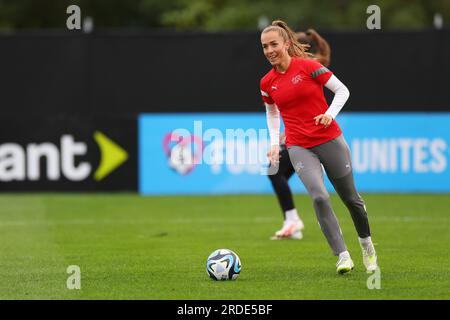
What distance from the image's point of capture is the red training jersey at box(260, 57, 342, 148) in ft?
31.4

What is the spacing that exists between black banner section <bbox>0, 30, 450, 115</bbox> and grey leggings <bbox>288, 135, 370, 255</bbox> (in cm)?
982

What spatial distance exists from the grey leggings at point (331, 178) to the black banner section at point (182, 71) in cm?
982

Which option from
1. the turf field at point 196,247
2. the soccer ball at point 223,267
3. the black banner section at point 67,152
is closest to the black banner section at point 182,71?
the black banner section at point 67,152

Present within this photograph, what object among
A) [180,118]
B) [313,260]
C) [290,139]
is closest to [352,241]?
[313,260]

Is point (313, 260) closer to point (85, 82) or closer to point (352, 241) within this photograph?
point (352, 241)

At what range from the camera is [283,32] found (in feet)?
31.8

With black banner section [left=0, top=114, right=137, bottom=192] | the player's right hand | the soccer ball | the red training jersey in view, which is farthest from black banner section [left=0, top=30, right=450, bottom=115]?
the soccer ball

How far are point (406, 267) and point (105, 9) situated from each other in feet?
79.6

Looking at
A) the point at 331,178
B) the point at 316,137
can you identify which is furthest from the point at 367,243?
the point at 316,137

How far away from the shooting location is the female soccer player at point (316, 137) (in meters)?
9.55

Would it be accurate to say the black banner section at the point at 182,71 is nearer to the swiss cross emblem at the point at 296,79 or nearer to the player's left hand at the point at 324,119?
the swiss cross emblem at the point at 296,79

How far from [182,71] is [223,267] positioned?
416 inches
